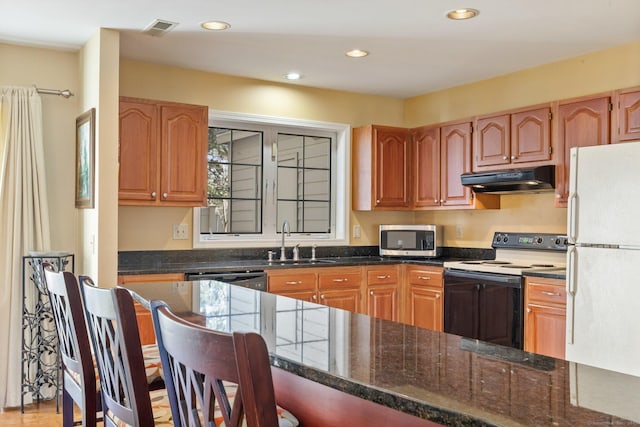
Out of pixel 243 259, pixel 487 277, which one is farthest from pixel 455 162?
pixel 243 259

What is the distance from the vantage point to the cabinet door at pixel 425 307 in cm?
487

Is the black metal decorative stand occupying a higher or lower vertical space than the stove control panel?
lower

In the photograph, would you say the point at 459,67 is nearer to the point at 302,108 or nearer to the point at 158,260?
the point at 302,108

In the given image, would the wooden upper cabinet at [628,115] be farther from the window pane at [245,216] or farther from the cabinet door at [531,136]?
the window pane at [245,216]

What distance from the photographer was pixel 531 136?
4445 mm

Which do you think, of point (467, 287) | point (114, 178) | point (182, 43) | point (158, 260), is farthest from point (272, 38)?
point (467, 287)

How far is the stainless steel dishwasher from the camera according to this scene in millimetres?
4238

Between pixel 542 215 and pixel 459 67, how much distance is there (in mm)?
1332

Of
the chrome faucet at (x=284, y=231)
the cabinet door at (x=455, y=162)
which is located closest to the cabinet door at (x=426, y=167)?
the cabinet door at (x=455, y=162)

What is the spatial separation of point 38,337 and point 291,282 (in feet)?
5.87

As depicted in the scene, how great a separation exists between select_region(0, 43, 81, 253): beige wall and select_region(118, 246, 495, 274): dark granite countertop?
1.55ft

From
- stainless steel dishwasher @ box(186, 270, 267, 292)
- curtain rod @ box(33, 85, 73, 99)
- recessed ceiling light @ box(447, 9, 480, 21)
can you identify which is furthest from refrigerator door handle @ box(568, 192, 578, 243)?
curtain rod @ box(33, 85, 73, 99)

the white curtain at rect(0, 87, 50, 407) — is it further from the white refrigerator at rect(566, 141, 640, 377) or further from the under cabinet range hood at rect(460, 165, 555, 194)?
the white refrigerator at rect(566, 141, 640, 377)

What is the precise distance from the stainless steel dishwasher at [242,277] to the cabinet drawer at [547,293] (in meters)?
1.88
